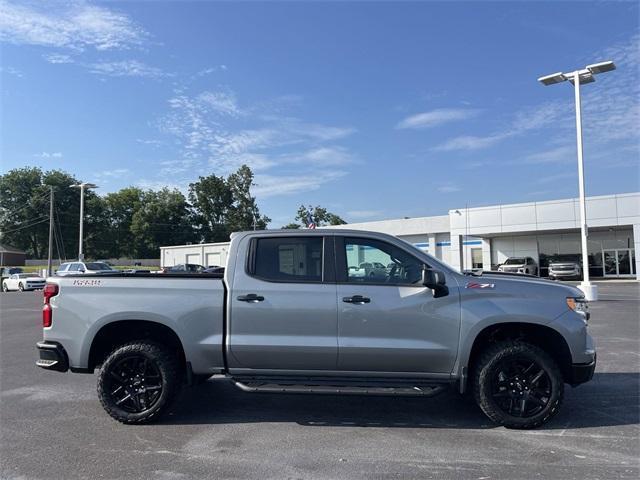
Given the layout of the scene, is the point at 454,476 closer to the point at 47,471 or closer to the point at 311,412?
the point at 311,412

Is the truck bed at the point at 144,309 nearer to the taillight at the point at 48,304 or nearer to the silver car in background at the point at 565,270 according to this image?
the taillight at the point at 48,304

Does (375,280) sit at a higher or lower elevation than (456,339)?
higher

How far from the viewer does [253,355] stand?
5.24 meters

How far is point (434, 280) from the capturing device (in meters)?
4.99

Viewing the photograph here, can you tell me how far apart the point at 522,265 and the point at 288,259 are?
35176 millimetres

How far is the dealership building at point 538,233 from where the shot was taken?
118 feet

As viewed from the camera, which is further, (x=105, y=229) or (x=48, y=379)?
(x=105, y=229)

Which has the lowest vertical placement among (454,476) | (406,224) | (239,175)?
(454,476)

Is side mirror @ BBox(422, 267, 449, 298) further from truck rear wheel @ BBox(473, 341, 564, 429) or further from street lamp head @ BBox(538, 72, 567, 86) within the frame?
street lamp head @ BBox(538, 72, 567, 86)

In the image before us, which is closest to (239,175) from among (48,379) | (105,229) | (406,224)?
(105,229)

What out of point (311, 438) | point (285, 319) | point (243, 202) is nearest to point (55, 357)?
point (285, 319)

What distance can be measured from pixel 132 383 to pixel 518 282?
419 centimetres

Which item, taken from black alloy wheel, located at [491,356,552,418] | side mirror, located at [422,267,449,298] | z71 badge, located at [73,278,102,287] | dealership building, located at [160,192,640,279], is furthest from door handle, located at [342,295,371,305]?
dealership building, located at [160,192,640,279]

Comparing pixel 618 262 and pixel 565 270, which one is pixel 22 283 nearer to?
pixel 565 270
